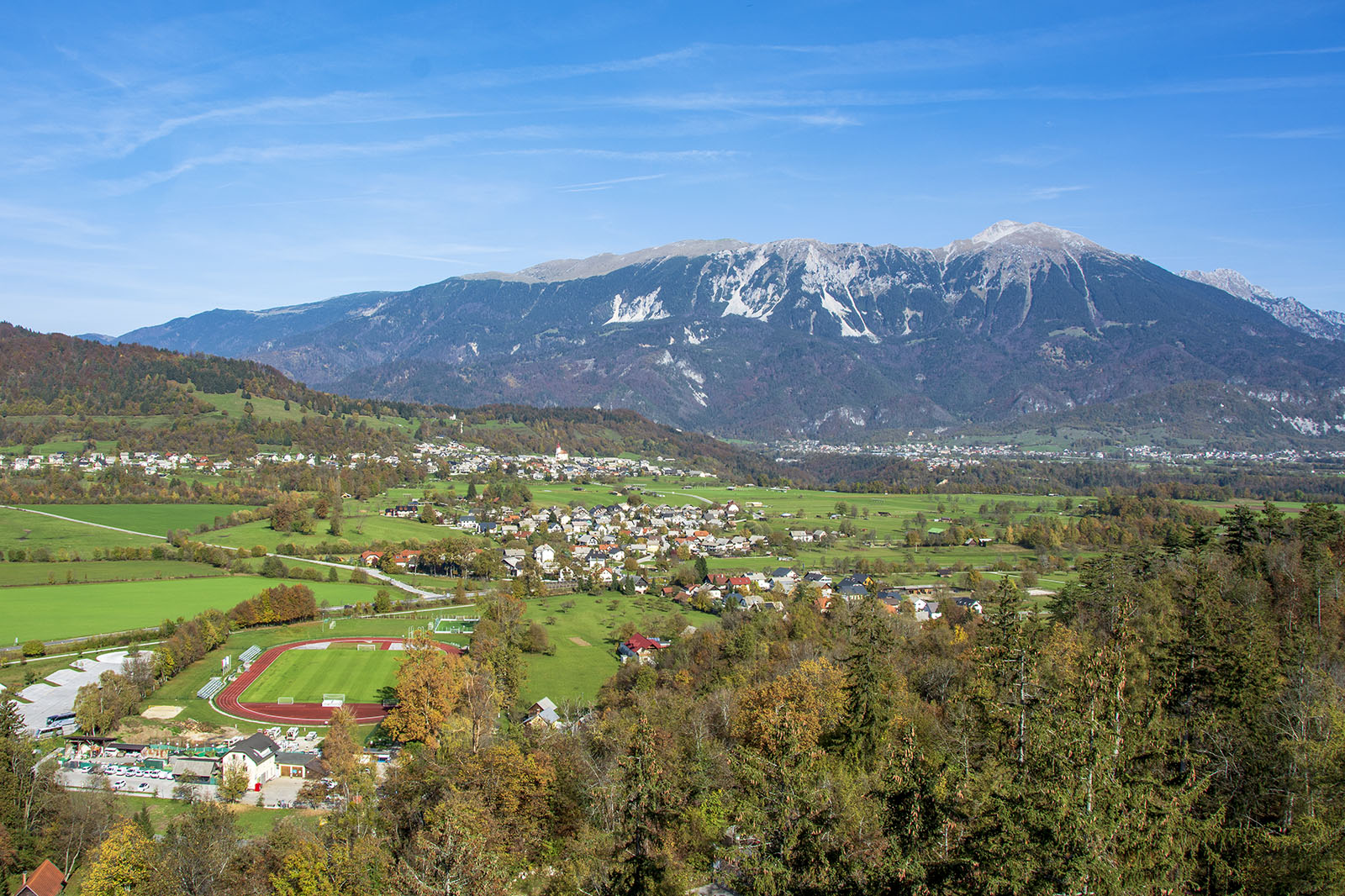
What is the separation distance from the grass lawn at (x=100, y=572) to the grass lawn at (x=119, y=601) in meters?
1.28

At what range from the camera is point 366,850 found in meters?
16.4

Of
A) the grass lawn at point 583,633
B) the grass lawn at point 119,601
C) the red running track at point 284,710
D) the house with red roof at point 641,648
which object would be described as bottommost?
the red running track at point 284,710

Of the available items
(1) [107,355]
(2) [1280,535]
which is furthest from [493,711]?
(1) [107,355]

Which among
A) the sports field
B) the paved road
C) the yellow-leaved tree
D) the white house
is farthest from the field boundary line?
the yellow-leaved tree

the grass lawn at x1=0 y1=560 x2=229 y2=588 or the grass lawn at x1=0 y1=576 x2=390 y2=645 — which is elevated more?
the grass lawn at x1=0 y1=560 x2=229 y2=588

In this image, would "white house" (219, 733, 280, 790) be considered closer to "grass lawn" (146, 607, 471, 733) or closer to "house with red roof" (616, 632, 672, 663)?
"grass lawn" (146, 607, 471, 733)

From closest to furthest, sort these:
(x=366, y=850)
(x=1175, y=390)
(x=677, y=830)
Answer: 1. (x=677, y=830)
2. (x=366, y=850)
3. (x=1175, y=390)

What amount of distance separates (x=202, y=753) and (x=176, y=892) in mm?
14070

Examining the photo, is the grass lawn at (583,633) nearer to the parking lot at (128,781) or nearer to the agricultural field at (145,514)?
the parking lot at (128,781)

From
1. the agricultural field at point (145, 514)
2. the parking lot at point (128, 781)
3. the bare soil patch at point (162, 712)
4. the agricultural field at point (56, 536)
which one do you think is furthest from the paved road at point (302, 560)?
the parking lot at point (128, 781)

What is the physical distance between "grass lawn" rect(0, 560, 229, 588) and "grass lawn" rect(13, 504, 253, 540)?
717 cm

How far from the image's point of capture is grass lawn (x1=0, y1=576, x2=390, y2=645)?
41.3 metres

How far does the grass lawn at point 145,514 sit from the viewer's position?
64875 mm

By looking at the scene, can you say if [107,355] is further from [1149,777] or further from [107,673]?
[1149,777]
